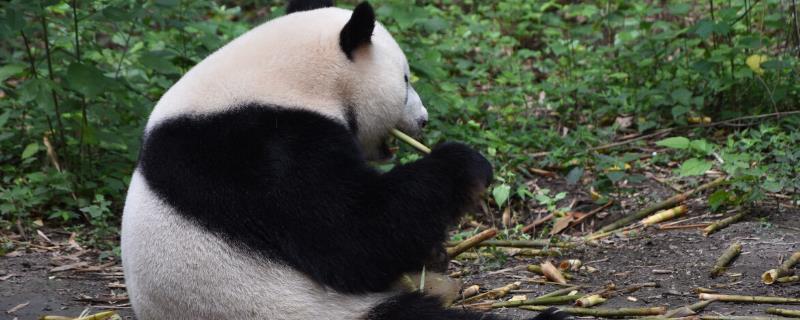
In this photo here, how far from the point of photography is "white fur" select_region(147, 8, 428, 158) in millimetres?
3512

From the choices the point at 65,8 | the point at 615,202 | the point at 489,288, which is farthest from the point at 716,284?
the point at 65,8

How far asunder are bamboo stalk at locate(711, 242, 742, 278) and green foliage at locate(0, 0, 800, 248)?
0.56m

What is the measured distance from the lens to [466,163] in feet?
12.4

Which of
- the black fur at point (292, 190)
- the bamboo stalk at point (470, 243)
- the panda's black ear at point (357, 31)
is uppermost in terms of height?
the panda's black ear at point (357, 31)

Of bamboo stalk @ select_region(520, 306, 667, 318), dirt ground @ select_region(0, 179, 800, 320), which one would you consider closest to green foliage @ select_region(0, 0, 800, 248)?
dirt ground @ select_region(0, 179, 800, 320)

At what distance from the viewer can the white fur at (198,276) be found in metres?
3.33

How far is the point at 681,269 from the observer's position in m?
4.68

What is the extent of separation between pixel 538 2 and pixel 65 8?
18.7 feet

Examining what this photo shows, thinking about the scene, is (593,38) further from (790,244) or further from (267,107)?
(267,107)

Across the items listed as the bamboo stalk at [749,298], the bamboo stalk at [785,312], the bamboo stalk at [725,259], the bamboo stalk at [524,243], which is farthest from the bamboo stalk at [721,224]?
the bamboo stalk at [785,312]

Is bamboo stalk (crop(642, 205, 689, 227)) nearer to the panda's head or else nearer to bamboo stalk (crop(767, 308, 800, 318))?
bamboo stalk (crop(767, 308, 800, 318))

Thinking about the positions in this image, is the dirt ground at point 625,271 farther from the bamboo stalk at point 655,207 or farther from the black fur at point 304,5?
the black fur at point 304,5

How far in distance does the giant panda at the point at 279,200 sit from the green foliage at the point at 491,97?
2150mm

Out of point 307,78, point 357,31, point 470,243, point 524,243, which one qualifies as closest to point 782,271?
Answer: point 524,243
